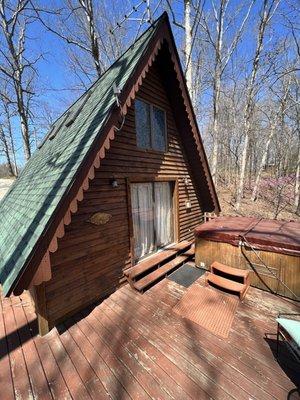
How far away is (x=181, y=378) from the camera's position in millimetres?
2436

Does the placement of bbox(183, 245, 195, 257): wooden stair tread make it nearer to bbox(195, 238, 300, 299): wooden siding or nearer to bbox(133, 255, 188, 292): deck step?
bbox(133, 255, 188, 292): deck step

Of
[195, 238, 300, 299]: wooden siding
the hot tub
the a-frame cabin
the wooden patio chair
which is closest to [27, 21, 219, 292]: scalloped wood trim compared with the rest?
the a-frame cabin

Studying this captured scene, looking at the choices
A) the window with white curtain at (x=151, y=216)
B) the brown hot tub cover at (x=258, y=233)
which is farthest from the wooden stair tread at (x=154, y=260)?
the brown hot tub cover at (x=258, y=233)

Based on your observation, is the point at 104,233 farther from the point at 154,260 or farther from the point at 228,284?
the point at 228,284

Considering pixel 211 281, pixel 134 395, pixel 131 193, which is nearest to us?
pixel 134 395

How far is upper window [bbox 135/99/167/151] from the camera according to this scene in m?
5.01

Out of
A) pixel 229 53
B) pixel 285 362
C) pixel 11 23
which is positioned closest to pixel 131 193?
pixel 285 362

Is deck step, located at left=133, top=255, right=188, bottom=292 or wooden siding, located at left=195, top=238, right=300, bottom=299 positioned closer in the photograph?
wooden siding, located at left=195, top=238, right=300, bottom=299

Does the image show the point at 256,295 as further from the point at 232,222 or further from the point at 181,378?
the point at 181,378

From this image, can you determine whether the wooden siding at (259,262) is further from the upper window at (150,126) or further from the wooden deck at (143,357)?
the upper window at (150,126)

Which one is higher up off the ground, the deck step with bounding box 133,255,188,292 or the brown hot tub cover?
the brown hot tub cover

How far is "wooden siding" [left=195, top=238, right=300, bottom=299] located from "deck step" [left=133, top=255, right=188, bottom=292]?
613mm

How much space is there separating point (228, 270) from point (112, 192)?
292cm

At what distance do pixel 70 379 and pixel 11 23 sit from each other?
16.7 m
